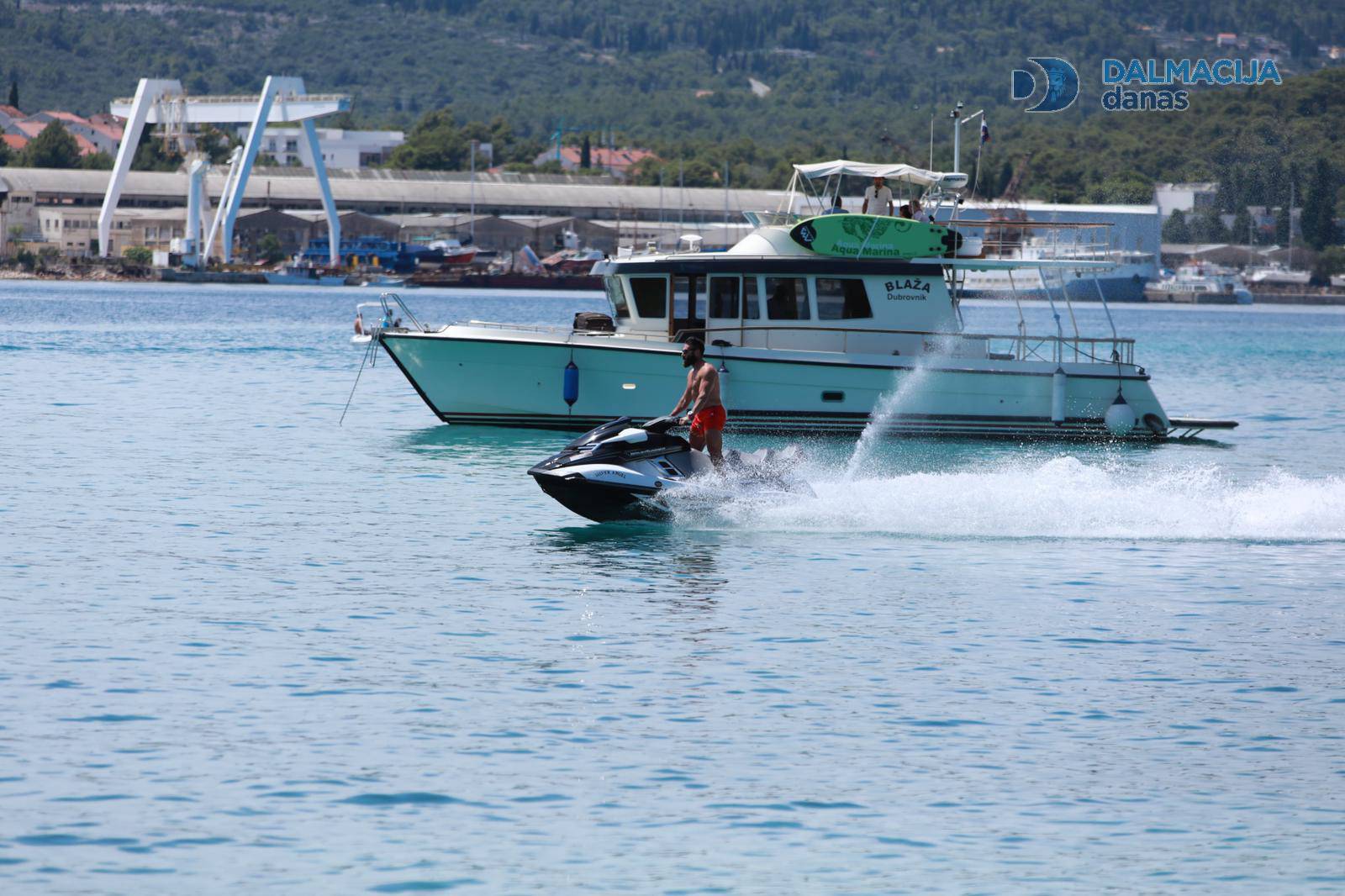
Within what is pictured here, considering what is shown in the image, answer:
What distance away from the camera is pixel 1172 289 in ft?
518

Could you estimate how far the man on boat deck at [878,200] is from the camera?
29703 millimetres

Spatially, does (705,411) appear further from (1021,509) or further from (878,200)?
(878,200)

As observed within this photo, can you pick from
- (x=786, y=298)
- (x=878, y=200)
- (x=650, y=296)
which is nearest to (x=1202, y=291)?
(x=878, y=200)

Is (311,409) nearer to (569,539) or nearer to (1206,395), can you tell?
(569,539)

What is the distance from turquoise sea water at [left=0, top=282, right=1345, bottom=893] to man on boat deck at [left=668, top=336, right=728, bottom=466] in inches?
28.6

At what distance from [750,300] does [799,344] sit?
1.04 metres

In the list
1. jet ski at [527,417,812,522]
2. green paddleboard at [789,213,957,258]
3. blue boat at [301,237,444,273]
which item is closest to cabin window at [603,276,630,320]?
green paddleboard at [789,213,957,258]

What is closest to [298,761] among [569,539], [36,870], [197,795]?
[197,795]

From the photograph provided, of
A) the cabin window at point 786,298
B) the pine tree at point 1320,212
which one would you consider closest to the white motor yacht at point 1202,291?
the pine tree at point 1320,212

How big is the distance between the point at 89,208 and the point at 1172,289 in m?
94.3

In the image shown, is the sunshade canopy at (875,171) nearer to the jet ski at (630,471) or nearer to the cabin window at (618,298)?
the cabin window at (618,298)

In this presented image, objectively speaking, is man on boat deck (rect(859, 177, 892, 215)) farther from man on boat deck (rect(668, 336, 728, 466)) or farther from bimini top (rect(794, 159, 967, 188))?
man on boat deck (rect(668, 336, 728, 466))

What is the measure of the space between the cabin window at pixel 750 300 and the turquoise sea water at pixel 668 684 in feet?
12.7

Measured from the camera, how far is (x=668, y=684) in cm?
1267
